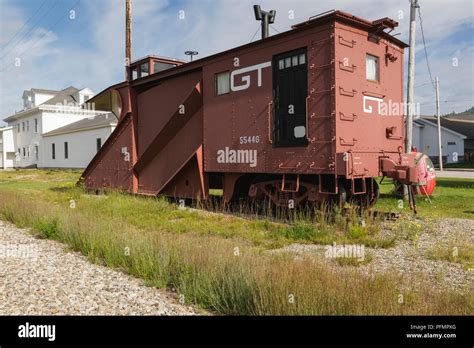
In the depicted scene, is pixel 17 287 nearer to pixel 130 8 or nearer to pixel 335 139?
pixel 335 139

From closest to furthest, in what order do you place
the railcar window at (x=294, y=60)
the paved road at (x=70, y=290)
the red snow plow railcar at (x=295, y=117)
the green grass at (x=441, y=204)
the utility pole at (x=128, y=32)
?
the paved road at (x=70, y=290) → the red snow plow railcar at (x=295, y=117) → the railcar window at (x=294, y=60) → the green grass at (x=441, y=204) → the utility pole at (x=128, y=32)

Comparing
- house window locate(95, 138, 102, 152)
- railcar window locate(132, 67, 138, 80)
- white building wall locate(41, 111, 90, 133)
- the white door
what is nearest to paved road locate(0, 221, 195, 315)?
railcar window locate(132, 67, 138, 80)

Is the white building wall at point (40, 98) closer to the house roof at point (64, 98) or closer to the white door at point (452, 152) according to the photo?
the house roof at point (64, 98)

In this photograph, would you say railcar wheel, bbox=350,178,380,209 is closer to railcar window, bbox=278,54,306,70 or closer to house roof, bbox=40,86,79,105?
railcar window, bbox=278,54,306,70

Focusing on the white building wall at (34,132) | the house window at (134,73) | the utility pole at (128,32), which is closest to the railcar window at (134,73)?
the house window at (134,73)

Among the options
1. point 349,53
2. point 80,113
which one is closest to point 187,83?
point 349,53

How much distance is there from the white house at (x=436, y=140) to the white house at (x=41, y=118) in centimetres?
3838

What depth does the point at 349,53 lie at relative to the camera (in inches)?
345

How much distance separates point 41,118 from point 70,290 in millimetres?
42909

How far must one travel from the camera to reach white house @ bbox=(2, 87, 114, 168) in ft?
140

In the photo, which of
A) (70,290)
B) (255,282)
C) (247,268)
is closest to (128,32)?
(70,290)

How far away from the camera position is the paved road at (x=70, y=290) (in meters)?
4.17

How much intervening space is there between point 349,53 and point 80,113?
40950 millimetres
